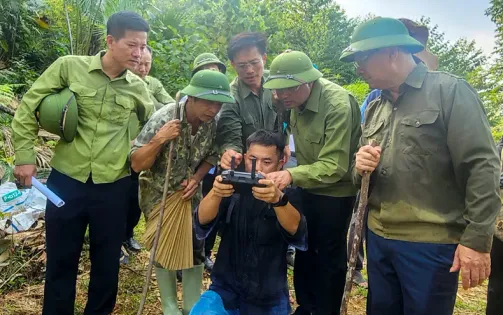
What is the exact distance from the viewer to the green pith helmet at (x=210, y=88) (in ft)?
8.65

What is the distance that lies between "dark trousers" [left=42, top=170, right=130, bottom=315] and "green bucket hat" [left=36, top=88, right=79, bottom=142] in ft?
1.11

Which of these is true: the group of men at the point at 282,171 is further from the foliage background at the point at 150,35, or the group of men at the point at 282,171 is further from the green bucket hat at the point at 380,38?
the foliage background at the point at 150,35

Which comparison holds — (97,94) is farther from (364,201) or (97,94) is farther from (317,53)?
(317,53)

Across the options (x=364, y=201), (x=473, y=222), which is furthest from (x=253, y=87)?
(x=473, y=222)

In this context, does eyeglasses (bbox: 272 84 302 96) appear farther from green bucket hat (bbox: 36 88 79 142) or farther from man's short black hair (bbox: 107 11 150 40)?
green bucket hat (bbox: 36 88 79 142)

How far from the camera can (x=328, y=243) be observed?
2.96m

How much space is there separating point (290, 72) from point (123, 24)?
111 cm

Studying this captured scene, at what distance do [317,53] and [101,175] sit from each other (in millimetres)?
15016

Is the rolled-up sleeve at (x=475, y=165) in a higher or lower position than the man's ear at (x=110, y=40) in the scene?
lower

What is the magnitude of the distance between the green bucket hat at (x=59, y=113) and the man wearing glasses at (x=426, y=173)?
1.71 m

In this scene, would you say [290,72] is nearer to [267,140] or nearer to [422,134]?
[267,140]

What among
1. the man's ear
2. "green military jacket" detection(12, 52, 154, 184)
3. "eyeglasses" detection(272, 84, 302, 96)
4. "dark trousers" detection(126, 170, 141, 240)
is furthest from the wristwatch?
"dark trousers" detection(126, 170, 141, 240)

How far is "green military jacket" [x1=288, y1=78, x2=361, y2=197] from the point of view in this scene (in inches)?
105

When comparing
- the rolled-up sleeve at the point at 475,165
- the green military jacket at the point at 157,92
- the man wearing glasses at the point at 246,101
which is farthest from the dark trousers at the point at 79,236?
the rolled-up sleeve at the point at 475,165
